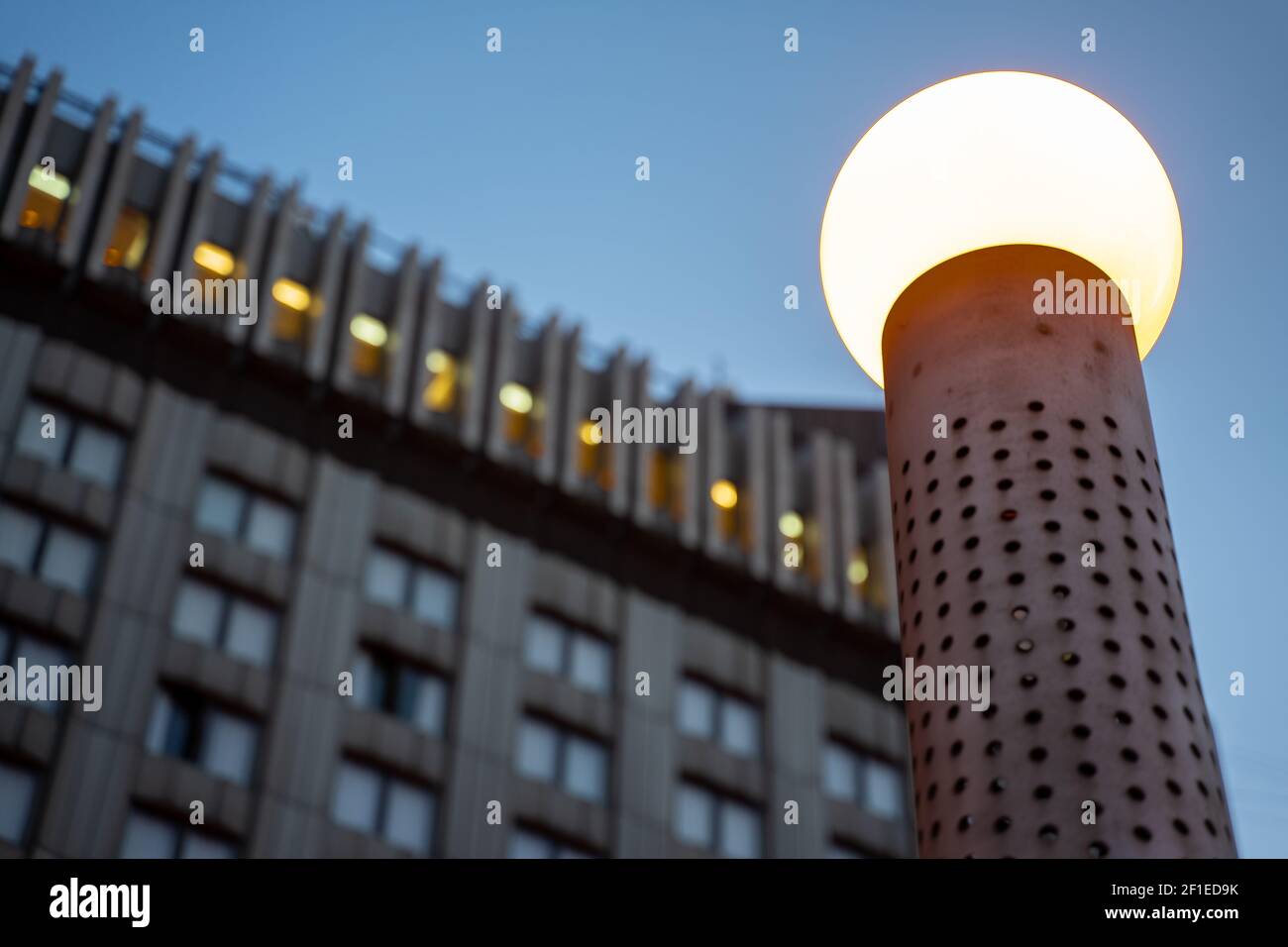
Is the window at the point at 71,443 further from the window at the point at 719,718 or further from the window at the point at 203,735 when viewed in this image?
the window at the point at 719,718

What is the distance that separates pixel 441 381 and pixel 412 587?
6143mm

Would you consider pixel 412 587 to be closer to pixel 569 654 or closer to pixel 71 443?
pixel 569 654

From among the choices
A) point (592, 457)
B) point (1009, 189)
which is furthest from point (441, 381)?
point (1009, 189)

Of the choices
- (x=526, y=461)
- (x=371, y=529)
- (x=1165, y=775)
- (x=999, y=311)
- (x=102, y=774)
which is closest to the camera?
(x=1165, y=775)

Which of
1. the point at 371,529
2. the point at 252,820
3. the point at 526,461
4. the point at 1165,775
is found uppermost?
the point at 526,461

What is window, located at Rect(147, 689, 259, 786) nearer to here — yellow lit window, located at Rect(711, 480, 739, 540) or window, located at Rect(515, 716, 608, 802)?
window, located at Rect(515, 716, 608, 802)

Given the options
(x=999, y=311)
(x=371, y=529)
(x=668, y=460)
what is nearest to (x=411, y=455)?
(x=371, y=529)

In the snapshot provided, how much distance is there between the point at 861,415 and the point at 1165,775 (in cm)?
4917

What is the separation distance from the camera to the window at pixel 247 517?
37.4 meters

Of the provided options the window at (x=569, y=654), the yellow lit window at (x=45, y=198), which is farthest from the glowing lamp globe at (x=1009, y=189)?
the yellow lit window at (x=45, y=198)

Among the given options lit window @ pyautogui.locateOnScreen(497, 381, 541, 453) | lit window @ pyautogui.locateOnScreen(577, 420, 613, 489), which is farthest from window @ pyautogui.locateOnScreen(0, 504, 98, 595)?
lit window @ pyautogui.locateOnScreen(577, 420, 613, 489)

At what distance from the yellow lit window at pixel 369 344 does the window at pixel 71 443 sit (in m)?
6.68

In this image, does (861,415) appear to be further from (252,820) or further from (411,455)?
(252,820)
